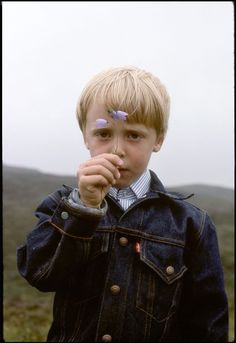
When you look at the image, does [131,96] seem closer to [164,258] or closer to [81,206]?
[81,206]

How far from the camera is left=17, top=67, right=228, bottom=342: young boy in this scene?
2.27 m

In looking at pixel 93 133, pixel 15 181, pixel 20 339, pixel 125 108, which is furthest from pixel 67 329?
pixel 15 181

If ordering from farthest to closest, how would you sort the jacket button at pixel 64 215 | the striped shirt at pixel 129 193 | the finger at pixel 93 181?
the striped shirt at pixel 129 193 → the jacket button at pixel 64 215 → the finger at pixel 93 181

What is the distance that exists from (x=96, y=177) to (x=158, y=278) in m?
0.65

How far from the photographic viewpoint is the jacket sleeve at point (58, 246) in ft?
7.22

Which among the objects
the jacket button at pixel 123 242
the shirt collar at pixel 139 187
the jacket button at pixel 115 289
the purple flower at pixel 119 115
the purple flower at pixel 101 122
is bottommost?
the jacket button at pixel 115 289

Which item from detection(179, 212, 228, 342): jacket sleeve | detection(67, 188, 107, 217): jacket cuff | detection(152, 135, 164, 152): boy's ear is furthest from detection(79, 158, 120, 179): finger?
detection(179, 212, 228, 342): jacket sleeve

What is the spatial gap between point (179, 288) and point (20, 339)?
3665 mm

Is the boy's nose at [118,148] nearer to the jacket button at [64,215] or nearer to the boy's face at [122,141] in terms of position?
the boy's face at [122,141]

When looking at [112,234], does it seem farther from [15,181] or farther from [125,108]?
[15,181]

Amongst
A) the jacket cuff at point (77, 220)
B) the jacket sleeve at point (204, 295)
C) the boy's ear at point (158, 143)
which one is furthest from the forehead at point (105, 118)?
the jacket sleeve at point (204, 295)

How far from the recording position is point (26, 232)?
12.2m

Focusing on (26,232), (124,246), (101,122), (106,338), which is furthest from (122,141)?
(26,232)

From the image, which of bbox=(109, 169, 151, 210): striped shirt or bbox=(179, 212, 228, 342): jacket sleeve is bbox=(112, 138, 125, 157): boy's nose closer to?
bbox=(109, 169, 151, 210): striped shirt
